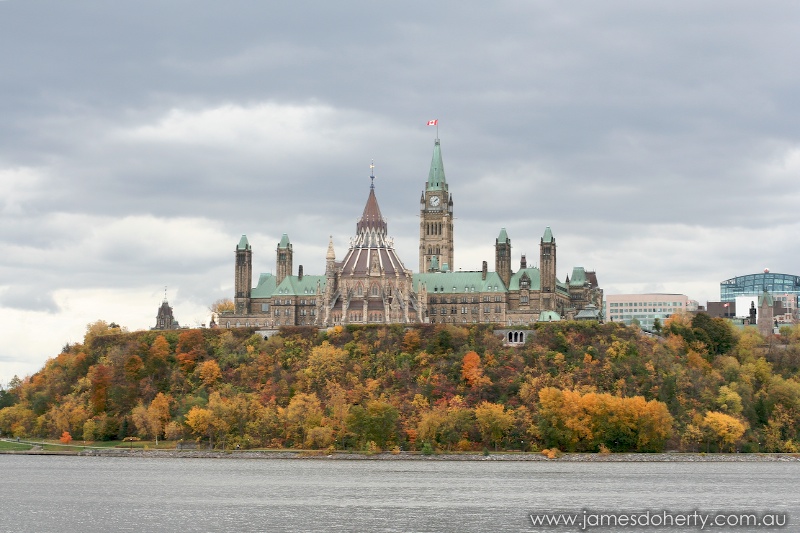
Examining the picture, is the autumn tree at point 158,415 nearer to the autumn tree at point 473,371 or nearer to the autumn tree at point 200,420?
the autumn tree at point 200,420

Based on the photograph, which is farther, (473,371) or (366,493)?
(473,371)

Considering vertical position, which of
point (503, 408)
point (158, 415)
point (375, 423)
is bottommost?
point (375, 423)

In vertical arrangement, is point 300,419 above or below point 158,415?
below

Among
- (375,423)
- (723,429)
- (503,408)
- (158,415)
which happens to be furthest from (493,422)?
(158,415)

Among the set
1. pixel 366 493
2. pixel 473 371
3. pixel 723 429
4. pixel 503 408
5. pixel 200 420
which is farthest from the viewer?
pixel 473 371

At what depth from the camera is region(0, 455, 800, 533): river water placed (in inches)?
4210

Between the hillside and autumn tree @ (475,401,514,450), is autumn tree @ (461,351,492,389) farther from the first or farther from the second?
autumn tree @ (475,401,514,450)

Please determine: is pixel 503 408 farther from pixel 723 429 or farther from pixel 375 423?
pixel 723 429

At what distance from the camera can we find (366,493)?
129125mm

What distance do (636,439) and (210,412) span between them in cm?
5531

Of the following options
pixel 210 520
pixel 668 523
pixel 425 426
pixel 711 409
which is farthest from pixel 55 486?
pixel 711 409

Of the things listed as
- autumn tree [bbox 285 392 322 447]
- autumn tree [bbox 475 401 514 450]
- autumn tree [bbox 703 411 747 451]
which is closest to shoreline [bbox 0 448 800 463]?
autumn tree [bbox 703 411 747 451]

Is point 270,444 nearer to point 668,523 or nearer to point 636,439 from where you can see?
point 636,439

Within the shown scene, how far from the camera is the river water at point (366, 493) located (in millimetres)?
106938
